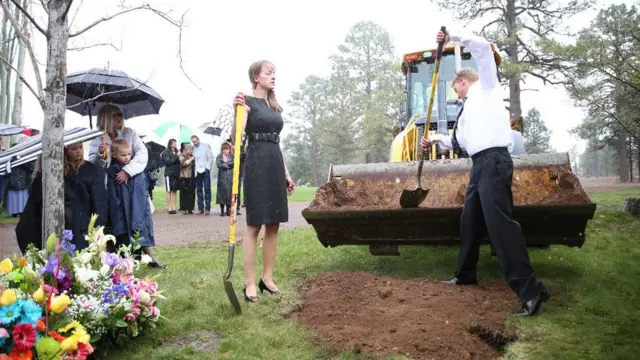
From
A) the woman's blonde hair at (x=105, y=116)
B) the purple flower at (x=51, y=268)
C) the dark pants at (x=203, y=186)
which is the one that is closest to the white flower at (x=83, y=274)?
the purple flower at (x=51, y=268)

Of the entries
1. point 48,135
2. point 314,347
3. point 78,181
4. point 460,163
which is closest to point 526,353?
point 314,347

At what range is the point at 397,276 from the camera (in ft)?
18.0

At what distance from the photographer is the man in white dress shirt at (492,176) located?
4.00 metres

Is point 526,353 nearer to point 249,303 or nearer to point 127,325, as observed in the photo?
point 249,303

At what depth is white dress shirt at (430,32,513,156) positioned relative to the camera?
14.0 feet

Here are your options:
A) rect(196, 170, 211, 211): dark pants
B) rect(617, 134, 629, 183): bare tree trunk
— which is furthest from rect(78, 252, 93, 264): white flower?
rect(617, 134, 629, 183): bare tree trunk

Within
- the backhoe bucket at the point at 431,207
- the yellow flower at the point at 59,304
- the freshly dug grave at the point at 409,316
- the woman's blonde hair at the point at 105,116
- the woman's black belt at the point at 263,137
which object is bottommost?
the freshly dug grave at the point at 409,316

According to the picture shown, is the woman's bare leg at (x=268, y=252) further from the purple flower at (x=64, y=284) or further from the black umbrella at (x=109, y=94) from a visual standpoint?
the black umbrella at (x=109, y=94)

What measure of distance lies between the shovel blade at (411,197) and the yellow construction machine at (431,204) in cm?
8

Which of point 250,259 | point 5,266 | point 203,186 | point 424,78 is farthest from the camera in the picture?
point 203,186

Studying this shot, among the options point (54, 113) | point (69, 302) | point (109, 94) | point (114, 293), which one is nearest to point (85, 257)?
point (114, 293)

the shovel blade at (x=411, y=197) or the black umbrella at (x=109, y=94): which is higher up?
the black umbrella at (x=109, y=94)

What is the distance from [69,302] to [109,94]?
3987 mm

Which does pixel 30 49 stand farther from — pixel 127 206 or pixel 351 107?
pixel 351 107
